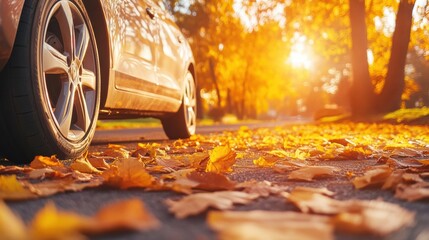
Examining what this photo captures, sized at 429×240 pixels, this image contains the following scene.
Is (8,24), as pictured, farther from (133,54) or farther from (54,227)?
(54,227)

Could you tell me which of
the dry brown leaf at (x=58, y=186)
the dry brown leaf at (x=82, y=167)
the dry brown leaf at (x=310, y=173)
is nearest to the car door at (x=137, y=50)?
the dry brown leaf at (x=82, y=167)

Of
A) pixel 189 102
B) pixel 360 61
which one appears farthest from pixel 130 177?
pixel 360 61

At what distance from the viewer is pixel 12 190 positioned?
193 centimetres

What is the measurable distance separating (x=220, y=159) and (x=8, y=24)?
1.27 meters

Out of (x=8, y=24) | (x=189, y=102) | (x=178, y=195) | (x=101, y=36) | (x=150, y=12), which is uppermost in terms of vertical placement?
(x=150, y=12)

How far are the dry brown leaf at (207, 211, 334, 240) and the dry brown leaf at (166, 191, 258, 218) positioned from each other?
23cm

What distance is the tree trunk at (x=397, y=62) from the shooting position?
13.3 m

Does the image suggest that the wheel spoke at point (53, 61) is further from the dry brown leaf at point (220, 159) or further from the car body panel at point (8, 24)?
the dry brown leaf at point (220, 159)

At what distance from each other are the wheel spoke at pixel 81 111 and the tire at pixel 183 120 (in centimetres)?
287

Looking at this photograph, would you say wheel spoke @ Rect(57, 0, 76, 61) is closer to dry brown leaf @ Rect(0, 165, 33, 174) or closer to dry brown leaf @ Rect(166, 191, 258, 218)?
dry brown leaf @ Rect(0, 165, 33, 174)

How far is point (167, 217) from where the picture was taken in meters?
1.62

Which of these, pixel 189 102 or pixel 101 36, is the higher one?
pixel 101 36

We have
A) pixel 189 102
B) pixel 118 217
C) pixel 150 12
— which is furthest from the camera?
pixel 189 102

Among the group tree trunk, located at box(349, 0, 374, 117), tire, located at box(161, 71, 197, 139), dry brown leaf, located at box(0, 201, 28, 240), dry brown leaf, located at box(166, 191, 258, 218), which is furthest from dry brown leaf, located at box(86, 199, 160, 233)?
tree trunk, located at box(349, 0, 374, 117)
